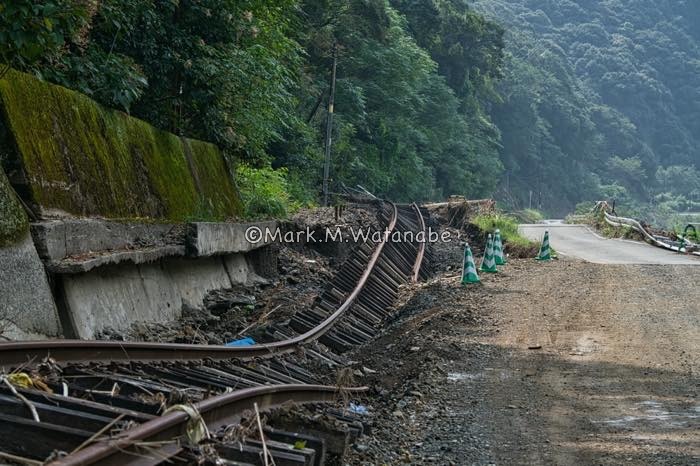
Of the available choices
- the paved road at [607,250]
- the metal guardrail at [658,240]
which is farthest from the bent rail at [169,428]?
the metal guardrail at [658,240]

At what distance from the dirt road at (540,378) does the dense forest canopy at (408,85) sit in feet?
15.6

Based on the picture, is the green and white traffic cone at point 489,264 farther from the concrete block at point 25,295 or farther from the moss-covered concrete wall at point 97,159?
the concrete block at point 25,295

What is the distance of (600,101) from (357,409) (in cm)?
11811

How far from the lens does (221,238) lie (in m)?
12.1

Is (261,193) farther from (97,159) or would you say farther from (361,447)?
(361,447)

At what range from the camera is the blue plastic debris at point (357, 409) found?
22.2ft

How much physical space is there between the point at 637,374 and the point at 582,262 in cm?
1113

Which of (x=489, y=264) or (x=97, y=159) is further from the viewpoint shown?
(x=489, y=264)

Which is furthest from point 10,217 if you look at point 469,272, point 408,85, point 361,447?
point 408,85

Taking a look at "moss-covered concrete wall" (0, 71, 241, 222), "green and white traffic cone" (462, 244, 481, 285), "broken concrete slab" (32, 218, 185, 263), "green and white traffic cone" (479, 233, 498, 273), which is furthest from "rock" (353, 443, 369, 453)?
"green and white traffic cone" (479, 233, 498, 273)

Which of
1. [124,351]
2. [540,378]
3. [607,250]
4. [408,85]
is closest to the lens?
[124,351]

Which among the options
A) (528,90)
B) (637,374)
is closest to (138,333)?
(637,374)

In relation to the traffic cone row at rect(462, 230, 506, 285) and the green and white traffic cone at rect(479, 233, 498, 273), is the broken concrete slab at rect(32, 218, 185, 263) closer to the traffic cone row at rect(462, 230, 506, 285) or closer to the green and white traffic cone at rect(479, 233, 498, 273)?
the traffic cone row at rect(462, 230, 506, 285)

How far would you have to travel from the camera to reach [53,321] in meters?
7.30
